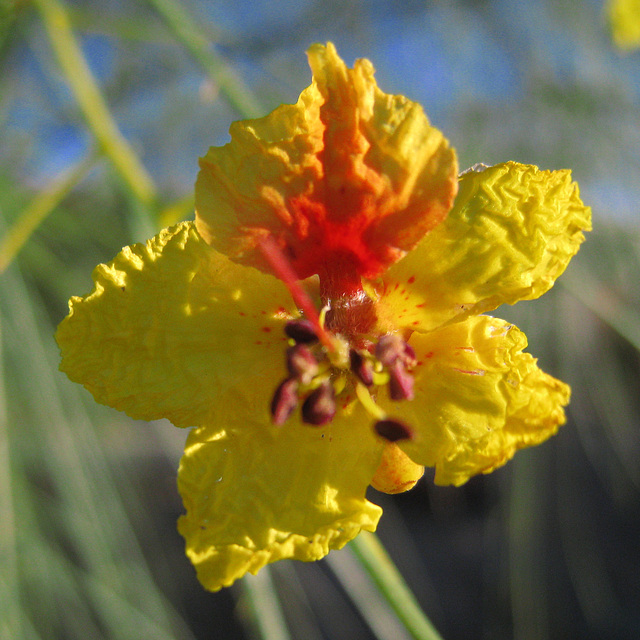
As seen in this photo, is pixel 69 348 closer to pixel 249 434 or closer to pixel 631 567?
pixel 249 434

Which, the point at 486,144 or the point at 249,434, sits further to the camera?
the point at 486,144

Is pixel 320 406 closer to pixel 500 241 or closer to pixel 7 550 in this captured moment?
pixel 500 241

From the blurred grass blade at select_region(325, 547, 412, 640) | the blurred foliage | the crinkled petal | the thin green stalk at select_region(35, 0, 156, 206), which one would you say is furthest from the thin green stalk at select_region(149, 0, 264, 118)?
the blurred grass blade at select_region(325, 547, 412, 640)

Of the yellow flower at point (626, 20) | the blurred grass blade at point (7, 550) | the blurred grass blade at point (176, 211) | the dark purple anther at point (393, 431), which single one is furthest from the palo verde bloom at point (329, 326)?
the yellow flower at point (626, 20)

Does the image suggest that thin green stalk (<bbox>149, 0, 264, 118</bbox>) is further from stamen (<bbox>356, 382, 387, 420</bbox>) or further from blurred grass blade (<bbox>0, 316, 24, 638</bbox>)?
blurred grass blade (<bbox>0, 316, 24, 638</bbox>)

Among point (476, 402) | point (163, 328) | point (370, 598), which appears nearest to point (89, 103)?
point (163, 328)

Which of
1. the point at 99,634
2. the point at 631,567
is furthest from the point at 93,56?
the point at 631,567
